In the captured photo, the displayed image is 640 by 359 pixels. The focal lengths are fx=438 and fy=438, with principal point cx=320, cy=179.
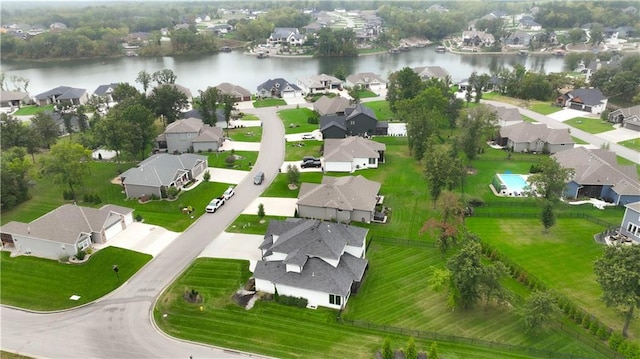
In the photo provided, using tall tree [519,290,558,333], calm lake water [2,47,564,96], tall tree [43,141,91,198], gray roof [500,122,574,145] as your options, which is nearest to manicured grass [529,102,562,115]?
gray roof [500,122,574,145]

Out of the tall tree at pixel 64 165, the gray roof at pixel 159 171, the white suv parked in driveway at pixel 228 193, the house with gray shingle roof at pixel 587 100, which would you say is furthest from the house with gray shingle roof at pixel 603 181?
the tall tree at pixel 64 165

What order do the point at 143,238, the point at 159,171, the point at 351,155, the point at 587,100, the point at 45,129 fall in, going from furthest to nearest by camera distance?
the point at 587,100
the point at 45,129
the point at 351,155
the point at 159,171
the point at 143,238

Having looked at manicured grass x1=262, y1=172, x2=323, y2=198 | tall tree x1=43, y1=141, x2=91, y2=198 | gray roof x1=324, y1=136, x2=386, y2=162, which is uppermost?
tall tree x1=43, y1=141, x2=91, y2=198

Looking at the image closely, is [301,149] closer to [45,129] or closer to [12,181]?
[12,181]

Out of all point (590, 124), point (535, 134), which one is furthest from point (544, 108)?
point (535, 134)

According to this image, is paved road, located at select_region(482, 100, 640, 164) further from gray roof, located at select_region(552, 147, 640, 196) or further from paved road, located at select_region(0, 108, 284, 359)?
paved road, located at select_region(0, 108, 284, 359)

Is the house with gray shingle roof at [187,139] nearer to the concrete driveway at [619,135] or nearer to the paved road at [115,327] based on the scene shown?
the paved road at [115,327]
